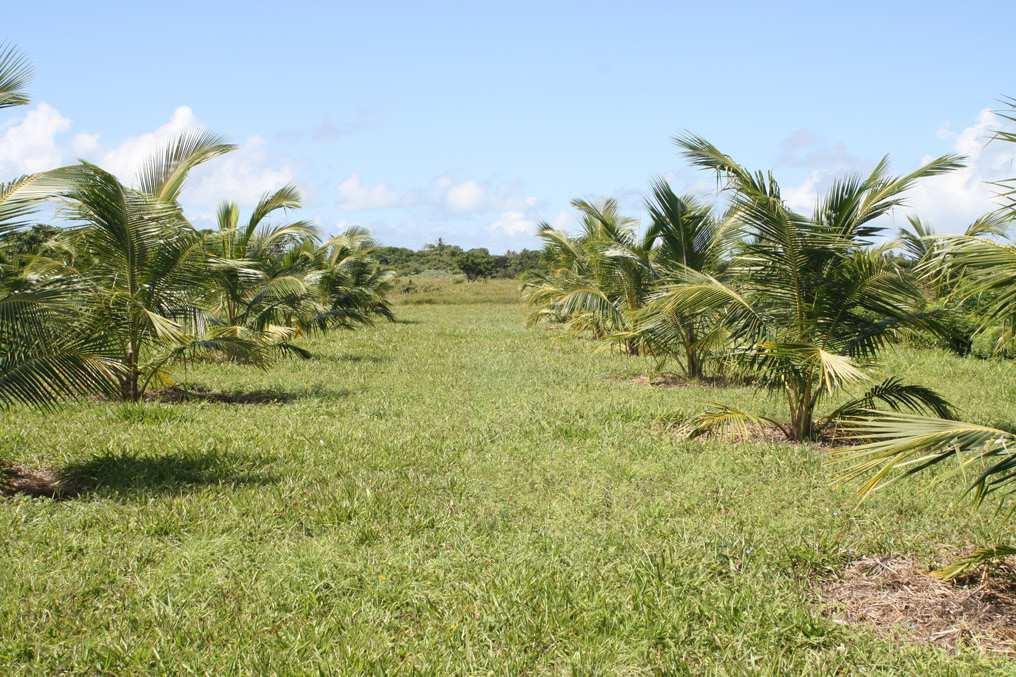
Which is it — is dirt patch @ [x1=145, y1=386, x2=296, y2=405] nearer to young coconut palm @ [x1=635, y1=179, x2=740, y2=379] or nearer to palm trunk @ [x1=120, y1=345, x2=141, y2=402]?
palm trunk @ [x1=120, y1=345, x2=141, y2=402]

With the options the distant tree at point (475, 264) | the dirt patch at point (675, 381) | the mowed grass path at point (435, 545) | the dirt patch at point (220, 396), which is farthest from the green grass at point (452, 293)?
the mowed grass path at point (435, 545)

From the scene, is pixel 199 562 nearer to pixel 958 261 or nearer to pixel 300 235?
pixel 958 261

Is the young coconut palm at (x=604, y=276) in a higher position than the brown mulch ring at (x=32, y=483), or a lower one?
higher

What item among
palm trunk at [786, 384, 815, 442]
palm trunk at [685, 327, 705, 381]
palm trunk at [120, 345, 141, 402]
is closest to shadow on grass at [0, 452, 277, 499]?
palm trunk at [120, 345, 141, 402]

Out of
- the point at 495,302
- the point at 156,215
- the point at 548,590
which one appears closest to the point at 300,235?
the point at 156,215

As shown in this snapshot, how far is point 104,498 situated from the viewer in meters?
5.61

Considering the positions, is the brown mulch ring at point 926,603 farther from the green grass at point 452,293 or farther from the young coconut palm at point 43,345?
the green grass at point 452,293

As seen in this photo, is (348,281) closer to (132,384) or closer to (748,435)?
(132,384)

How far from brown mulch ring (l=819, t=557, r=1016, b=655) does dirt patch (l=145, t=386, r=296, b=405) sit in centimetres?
720

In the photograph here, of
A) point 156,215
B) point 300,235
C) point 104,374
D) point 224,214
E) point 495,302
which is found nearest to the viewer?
point 104,374

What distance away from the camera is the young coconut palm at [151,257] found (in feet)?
28.4

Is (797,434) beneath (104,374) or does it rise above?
beneath

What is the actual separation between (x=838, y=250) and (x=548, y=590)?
4.67 m

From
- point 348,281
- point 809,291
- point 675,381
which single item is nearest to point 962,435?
point 809,291
